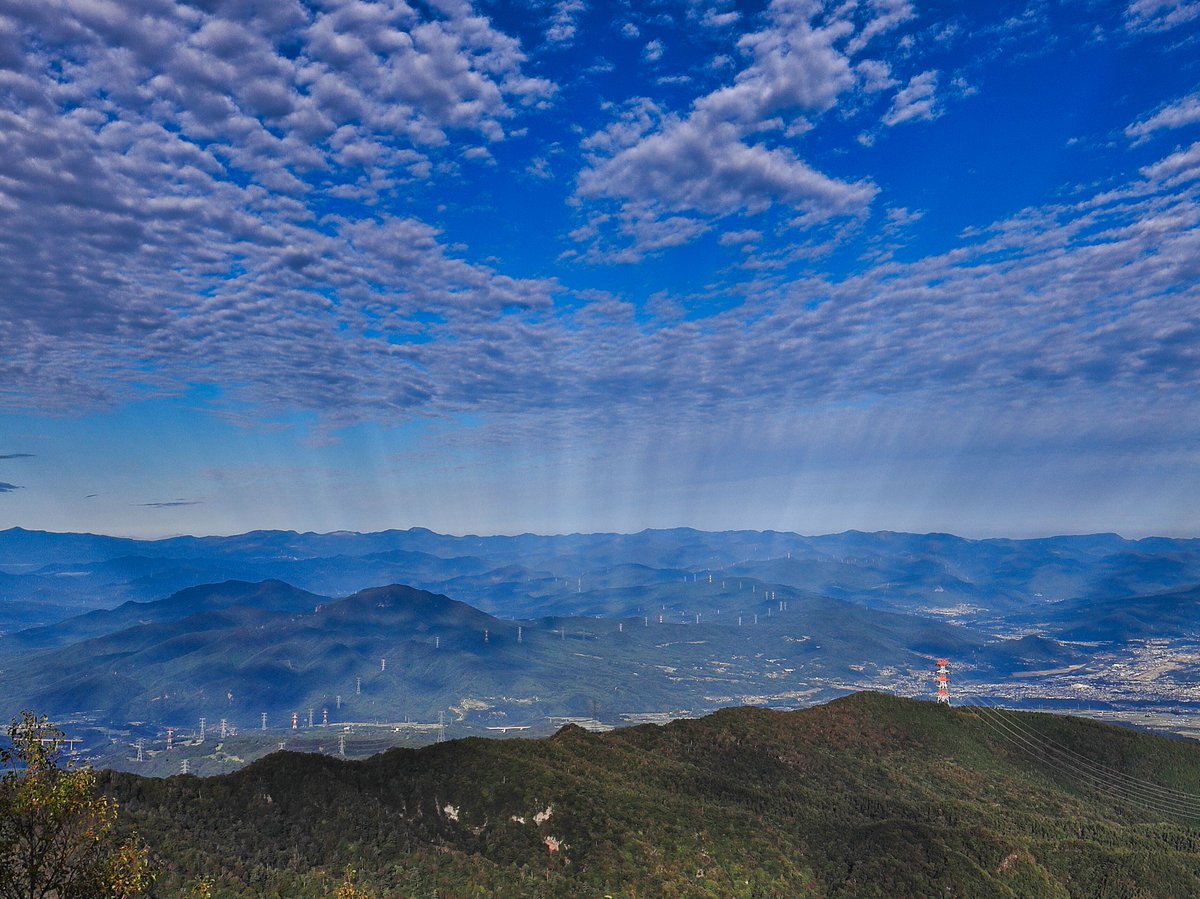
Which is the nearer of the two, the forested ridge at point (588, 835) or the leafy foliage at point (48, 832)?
the leafy foliage at point (48, 832)

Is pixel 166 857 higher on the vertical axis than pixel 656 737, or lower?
higher

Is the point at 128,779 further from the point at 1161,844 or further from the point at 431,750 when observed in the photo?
the point at 1161,844

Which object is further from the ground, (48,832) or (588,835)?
(48,832)

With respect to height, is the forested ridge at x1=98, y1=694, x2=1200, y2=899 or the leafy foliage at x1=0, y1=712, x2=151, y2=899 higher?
the leafy foliage at x1=0, y1=712, x2=151, y2=899

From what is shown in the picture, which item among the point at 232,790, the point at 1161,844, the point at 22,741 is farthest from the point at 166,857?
the point at 1161,844

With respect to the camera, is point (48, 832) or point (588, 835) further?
point (588, 835)

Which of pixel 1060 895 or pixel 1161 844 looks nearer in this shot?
pixel 1060 895

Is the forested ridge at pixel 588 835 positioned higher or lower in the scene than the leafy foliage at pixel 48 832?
lower

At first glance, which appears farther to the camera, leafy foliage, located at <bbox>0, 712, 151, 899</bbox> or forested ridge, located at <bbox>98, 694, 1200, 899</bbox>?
forested ridge, located at <bbox>98, 694, 1200, 899</bbox>
